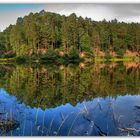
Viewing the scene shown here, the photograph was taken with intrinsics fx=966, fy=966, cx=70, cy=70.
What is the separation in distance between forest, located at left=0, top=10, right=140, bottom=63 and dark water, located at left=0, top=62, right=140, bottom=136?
112 mm

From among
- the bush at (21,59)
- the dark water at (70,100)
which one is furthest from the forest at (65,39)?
the dark water at (70,100)

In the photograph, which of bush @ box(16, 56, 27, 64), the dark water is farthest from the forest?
the dark water

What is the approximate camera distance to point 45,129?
337 inches

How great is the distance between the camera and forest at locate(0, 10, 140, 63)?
8.70 m

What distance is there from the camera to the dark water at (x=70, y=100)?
8.57 meters

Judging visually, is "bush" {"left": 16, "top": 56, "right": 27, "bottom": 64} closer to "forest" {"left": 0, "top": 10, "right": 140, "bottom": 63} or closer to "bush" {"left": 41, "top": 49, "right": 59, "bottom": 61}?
"forest" {"left": 0, "top": 10, "right": 140, "bottom": 63}

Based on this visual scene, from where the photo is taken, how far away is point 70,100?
343 inches

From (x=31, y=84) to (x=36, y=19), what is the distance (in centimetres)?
59

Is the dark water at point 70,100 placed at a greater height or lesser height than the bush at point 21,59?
lesser

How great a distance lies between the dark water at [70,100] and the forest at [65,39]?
0.37 feet

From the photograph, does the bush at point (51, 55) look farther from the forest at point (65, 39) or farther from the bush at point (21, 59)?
the bush at point (21, 59)

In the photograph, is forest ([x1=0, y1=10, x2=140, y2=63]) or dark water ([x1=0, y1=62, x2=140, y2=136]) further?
forest ([x1=0, y1=10, x2=140, y2=63])
